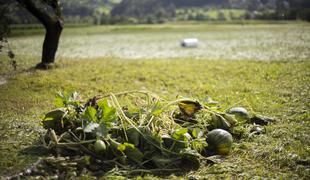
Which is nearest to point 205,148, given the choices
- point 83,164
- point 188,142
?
point 188,142

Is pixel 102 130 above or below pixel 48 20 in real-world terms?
below

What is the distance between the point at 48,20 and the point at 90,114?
1305cm

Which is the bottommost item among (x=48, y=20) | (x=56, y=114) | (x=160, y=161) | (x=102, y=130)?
(x=160, y=161)

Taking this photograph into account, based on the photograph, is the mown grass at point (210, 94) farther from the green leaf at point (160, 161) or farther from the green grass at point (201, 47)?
the green grass at point (201, 47)

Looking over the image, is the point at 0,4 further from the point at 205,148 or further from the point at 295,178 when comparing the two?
the point at 295,178

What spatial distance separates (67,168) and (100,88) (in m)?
7.78

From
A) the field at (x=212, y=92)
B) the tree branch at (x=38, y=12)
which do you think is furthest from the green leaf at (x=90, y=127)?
the tree branch at (x=38, y=12)

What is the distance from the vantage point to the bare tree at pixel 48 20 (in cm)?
1700

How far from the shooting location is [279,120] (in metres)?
8.80

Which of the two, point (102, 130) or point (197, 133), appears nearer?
point (102, 130)

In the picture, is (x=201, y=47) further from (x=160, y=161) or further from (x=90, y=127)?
(x=90, y=127)

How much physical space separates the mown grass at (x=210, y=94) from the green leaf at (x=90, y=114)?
1.28 m

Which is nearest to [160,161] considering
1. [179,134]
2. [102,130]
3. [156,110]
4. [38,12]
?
[179,134]

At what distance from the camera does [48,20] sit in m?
17.7
